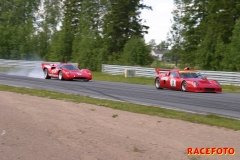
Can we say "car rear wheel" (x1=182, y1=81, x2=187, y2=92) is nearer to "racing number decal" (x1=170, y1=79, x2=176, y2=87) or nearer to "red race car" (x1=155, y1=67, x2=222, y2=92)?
"red race car" (x1=155, y1=67, x2=222, y2=92)

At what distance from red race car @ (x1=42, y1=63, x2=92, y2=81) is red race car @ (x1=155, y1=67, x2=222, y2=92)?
5.42 metres

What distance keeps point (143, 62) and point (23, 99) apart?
27.6m

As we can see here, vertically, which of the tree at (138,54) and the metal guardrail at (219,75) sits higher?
the tree at (138,54)

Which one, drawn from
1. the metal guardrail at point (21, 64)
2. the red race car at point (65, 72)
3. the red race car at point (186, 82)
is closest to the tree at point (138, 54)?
the metal guardrail at point (21, 64)

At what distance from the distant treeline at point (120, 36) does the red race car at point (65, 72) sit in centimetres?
1199

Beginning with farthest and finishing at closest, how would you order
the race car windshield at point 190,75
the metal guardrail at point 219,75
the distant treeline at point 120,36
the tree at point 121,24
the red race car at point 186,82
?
1. the tree at point 121,24
2. the distant treeline at point 120,36
3. the metal guardrail at point 219,75
4. the race car windshield at point 190,75
5. the red race car at point 186,82

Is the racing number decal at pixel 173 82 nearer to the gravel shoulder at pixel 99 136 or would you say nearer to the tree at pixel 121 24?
the gravel shoulder at pixel 99 136

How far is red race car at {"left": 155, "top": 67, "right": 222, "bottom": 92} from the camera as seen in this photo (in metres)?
19.8

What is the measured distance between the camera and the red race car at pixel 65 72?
25.7 meters

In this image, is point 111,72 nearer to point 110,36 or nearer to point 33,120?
point 110,36

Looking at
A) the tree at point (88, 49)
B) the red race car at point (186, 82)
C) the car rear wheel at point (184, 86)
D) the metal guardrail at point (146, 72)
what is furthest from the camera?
the tree at point (88, 49)

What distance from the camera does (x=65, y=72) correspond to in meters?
25.9

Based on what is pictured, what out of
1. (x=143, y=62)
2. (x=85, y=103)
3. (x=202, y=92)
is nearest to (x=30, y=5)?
(x=143, y=62)

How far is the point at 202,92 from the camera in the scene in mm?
19797
